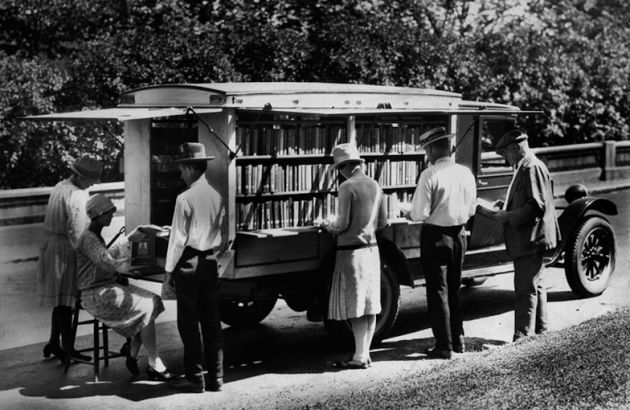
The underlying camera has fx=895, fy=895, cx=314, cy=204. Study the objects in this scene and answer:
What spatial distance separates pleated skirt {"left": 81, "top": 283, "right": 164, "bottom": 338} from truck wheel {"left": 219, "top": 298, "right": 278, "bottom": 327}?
191 cm

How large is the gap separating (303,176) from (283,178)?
0.24 meters

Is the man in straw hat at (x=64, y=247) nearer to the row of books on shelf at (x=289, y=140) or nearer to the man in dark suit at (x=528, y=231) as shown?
the row of books on shelf at (x=289, y=140)

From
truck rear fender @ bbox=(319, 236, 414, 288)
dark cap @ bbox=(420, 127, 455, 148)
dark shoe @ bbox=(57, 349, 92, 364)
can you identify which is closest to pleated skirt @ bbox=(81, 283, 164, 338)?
dark shoe @ bbox=(57, 349, 92, 364)

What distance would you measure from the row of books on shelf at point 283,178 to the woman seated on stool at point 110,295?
→ 1.19 metres

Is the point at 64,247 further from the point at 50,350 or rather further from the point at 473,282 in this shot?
the point at 473,282

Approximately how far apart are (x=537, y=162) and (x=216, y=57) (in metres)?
9.43

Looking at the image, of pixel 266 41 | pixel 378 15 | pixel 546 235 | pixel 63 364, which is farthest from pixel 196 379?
pixel 378 15

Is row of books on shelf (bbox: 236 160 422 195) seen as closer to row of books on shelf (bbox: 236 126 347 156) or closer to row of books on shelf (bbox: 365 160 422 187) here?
row of books on shelf (bbox: 365 160 422 187)

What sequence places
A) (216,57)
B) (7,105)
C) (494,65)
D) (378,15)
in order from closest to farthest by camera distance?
(7,105)
(216,57)
(378,15)
(494,65)

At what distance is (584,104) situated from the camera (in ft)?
71.0

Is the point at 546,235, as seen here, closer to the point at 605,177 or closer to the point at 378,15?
the point at 378,15

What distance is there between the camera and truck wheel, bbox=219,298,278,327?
30.5 ft

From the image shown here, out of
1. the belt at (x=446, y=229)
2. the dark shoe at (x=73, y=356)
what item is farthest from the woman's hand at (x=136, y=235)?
the belt at (x=446, y=229)

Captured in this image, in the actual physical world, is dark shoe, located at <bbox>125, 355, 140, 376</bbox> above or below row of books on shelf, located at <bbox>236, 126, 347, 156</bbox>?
below
